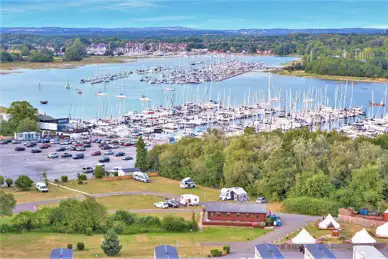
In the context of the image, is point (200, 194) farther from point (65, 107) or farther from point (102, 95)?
point (102, 95)

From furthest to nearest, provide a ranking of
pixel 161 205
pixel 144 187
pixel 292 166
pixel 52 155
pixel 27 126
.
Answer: pixel 27 126 → pixel 52 155 → pixel 144 187 → pixel 292 166 → pixel 161 205

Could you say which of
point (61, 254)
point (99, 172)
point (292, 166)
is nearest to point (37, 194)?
point (99, 172)

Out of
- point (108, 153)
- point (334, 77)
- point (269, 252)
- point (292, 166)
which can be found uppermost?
point (269, 252)

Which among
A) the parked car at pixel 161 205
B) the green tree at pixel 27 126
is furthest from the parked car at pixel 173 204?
the green tree at pixel 27 126

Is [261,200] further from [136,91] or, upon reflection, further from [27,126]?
[136,91]

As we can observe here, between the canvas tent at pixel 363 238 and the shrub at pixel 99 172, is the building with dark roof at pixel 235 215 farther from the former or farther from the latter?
the shrub at pixel 99 172

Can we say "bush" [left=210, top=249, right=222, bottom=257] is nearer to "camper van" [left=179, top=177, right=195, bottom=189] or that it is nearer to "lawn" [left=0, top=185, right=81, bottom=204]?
"lawn" [left=0, top=185, right=81, bottom=204]

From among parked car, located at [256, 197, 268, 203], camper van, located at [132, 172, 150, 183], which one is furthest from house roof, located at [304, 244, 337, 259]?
camper van, located at [132, 172, 150, 183]
